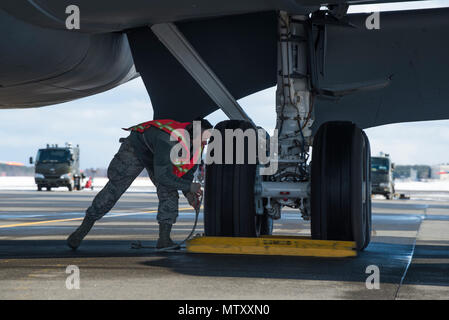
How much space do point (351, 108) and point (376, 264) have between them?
2840mm

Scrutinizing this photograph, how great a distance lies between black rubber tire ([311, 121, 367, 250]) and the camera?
21.8ft

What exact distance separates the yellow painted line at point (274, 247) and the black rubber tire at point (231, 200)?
26cm

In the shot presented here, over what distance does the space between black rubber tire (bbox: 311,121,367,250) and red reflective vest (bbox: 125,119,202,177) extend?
116cm

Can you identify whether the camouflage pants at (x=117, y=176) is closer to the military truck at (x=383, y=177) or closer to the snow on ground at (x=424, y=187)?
the military truck at (x=383, y=177)

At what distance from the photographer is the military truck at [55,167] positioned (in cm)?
3875

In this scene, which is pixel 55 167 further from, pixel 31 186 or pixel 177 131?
pixel 177 131

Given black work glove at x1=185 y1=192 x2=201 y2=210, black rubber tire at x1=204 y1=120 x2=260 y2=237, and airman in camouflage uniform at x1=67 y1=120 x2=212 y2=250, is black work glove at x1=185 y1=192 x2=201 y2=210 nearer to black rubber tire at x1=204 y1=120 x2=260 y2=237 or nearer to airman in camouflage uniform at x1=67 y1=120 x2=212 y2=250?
airman in camouflage uniform at x1=67 y1=120 x2=212 y2=250

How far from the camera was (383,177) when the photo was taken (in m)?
37.8

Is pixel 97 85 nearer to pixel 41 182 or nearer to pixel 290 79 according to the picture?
pixel 290 79

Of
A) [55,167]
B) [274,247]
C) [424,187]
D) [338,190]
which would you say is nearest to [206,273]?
[274,247]

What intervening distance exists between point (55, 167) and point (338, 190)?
110ft

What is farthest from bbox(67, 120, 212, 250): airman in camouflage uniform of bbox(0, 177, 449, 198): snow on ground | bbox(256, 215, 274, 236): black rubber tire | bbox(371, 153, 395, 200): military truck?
bbox(0, 177, 449, 198): snow on ground

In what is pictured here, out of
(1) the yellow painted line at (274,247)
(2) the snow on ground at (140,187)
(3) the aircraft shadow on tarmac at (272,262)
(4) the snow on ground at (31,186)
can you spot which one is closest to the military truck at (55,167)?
(2) the snow on ground at (140,187)
